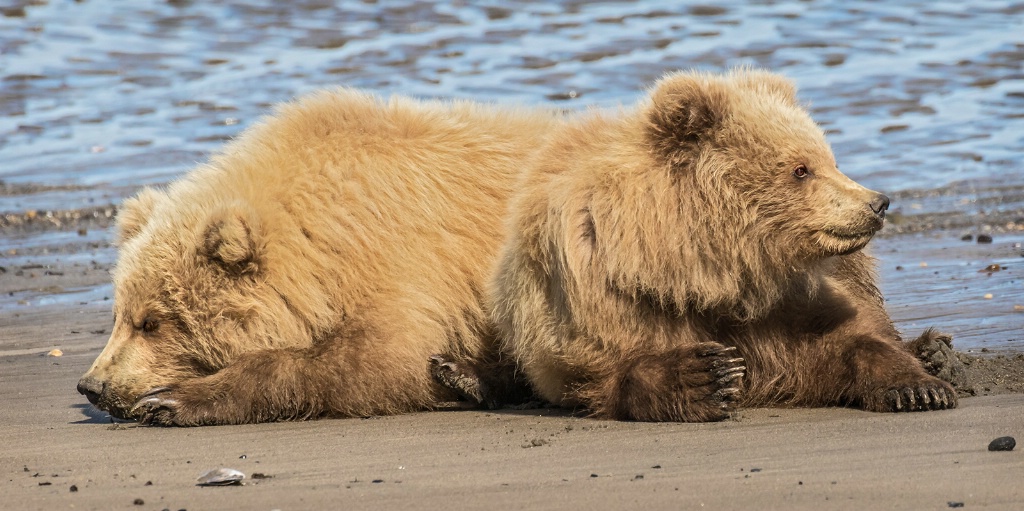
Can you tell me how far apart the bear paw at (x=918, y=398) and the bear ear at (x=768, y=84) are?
138 centimetres

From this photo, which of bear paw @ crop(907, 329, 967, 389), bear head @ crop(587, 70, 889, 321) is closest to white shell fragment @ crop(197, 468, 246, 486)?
bear head @ crop(587, 70, 889, 321)

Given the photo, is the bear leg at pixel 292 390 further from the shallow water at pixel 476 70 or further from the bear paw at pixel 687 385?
the shallow water at pixel 476 70

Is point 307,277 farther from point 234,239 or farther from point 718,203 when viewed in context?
point 718,203

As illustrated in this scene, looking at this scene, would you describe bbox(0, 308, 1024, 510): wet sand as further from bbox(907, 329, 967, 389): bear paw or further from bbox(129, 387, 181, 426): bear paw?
bbox(907, 329, 967, 389): bear paw

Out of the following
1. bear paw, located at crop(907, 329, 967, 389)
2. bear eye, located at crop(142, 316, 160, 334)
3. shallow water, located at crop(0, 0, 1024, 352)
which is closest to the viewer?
bear paw, located at crop(907, 329, 967, 389)

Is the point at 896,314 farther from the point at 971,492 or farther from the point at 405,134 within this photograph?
the point at 971,492

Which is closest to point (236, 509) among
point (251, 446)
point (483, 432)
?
point (251, 446)

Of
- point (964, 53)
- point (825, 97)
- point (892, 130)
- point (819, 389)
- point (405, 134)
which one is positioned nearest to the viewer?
point (819, 389)

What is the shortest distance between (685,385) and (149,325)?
8.60 ft

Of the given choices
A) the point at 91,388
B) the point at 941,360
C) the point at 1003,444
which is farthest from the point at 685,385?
the point at 91,388

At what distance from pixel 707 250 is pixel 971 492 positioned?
1.93 metres

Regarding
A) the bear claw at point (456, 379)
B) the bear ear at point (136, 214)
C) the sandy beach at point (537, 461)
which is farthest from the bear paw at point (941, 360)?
the bear ear at point (136, 214)

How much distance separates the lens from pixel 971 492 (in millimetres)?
4203

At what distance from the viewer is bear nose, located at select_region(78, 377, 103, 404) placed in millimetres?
6492
